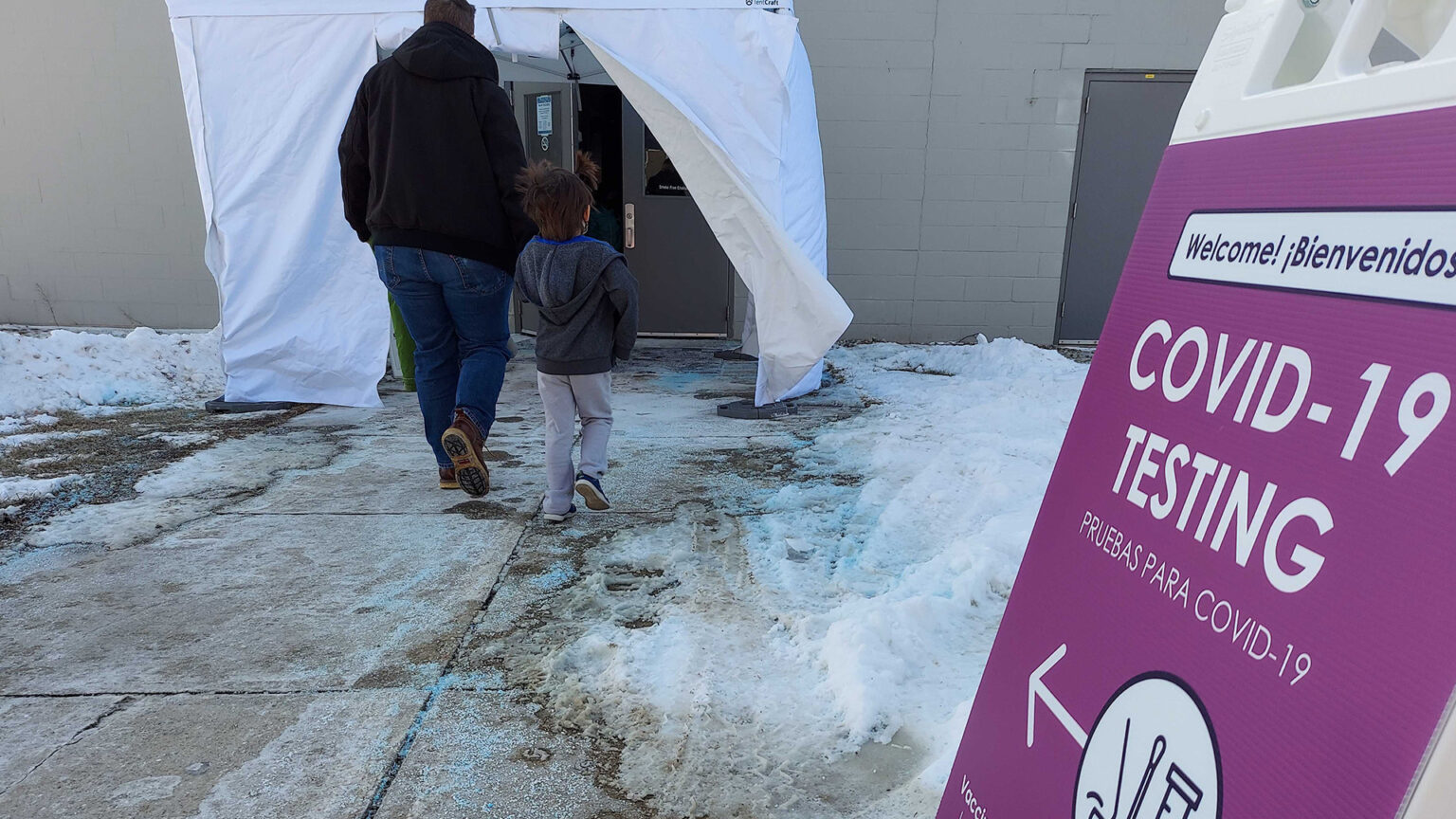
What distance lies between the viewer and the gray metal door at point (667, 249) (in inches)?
312

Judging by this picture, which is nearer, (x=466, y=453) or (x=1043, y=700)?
(x=1043, y=700)

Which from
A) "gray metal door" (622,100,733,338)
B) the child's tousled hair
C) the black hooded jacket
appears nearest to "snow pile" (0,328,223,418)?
the black hooded jacket

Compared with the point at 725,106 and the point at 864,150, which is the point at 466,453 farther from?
the point at 864,150

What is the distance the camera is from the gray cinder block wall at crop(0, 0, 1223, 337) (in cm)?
744

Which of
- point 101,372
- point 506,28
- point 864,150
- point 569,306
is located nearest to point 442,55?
point 569,306

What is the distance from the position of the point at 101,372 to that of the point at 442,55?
13.4ft

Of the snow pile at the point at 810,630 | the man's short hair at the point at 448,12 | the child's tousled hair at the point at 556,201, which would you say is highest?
the man's short hair at the point at 448,12

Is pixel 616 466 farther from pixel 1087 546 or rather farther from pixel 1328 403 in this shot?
pixel 1328 403

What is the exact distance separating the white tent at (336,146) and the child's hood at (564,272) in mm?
1485

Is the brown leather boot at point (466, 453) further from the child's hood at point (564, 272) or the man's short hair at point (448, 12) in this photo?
the man's short hair at point (448, 12)

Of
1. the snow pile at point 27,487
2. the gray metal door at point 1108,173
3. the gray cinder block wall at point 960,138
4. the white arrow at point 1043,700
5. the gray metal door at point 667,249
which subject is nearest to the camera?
the white arrow at point 1043,700

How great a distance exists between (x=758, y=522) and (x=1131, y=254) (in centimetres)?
234

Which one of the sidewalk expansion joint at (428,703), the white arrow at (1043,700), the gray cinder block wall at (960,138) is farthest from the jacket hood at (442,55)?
the gray cinder block wall at (960,138)

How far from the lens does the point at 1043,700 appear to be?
3.82ft
